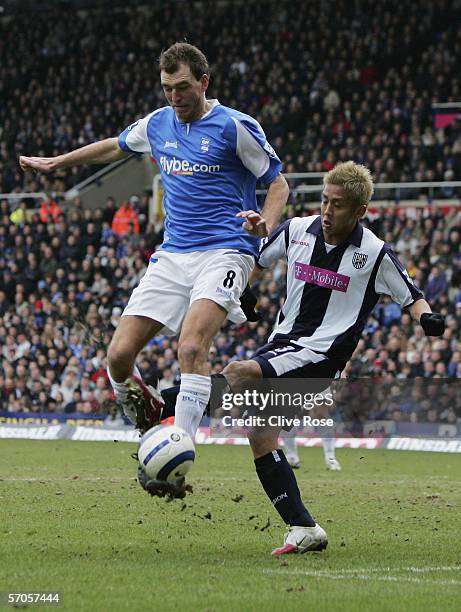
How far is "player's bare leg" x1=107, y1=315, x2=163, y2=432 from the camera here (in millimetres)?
7789

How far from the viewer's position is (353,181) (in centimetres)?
784

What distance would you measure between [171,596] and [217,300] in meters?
2.38

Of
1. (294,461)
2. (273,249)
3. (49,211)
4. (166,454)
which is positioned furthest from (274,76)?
(166,454)

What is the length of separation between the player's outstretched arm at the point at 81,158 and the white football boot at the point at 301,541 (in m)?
3.01

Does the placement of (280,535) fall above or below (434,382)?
above

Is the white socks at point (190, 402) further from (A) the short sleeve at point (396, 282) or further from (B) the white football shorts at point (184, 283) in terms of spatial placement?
(A) the short sleeve at point (396, 282)

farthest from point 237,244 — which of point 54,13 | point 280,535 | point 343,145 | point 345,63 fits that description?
point 54,13

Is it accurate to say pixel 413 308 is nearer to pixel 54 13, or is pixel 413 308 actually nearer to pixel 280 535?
pixel 280 535

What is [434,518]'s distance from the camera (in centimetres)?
1007

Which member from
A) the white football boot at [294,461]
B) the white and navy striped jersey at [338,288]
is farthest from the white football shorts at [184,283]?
the white football boot at [294,461]

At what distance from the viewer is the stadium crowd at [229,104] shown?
79.2ft

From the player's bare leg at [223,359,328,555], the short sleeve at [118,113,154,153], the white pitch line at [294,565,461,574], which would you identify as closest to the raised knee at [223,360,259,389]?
the player's bare leg at [223,359,328,555]

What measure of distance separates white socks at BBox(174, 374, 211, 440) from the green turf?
Result: 0.84 metres

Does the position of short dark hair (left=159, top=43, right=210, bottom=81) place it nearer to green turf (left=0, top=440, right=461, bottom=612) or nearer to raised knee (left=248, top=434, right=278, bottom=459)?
raised knee (left=248, top=434, right=278, bottom=459)
